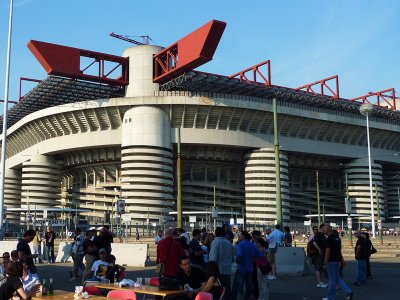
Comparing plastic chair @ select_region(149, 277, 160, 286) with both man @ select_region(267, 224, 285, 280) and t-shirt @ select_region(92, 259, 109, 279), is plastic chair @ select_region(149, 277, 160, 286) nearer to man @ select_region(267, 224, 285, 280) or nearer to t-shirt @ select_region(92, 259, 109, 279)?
t-shirt @ select_region(92, 259, 109, 279)

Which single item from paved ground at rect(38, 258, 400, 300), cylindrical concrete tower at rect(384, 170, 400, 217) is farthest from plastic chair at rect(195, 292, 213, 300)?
cylindrical concrete tower at rect(384, 170, 400, 217)

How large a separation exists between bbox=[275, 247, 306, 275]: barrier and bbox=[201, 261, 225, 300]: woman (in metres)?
10.7

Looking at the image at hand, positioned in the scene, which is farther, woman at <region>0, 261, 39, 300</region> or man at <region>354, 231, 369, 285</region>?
man at <region>354, 231, 369, 285</region>

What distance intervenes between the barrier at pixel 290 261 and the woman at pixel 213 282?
10.7m

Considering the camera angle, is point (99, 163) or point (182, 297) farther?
point (99, 163)

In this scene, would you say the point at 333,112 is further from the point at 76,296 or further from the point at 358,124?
the point at 76,296

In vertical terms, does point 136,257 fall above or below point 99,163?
below

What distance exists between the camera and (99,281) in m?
10.7

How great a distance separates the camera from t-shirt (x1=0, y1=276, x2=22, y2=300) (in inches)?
301

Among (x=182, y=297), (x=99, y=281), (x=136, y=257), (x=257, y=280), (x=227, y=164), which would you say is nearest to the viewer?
(x=182, y=297)

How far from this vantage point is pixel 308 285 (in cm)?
1642

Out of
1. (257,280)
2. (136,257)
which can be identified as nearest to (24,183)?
(136,257)

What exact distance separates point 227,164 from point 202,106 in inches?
475

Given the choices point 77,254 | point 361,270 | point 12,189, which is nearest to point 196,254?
point 361,270
